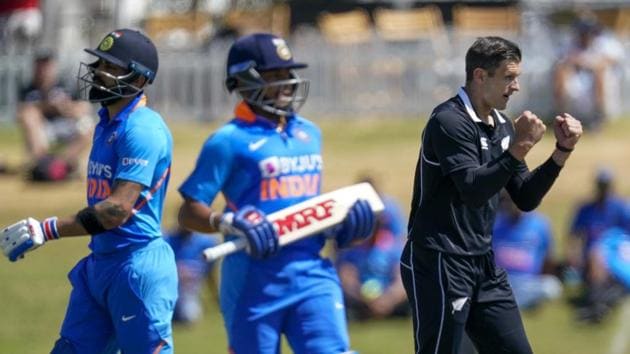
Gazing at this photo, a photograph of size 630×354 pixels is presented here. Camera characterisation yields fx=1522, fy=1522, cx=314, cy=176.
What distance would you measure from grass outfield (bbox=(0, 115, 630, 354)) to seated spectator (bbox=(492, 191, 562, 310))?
211mm

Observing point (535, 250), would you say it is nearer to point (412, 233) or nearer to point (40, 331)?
point (40, 331)

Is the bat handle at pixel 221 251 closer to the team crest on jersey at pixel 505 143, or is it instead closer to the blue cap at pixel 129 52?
the blue cap at pixel 129 52

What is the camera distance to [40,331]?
14.3 metres

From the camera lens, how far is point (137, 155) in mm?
7355

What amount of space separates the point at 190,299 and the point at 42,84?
561cm

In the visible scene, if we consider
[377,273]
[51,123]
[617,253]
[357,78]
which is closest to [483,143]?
[377,273]

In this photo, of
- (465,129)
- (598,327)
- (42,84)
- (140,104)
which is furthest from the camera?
(42,84)

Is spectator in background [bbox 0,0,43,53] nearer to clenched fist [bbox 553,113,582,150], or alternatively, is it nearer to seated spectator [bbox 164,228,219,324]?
→ seated spectator [bbox 164,228,219,324]

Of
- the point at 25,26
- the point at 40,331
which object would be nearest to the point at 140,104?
the point at 40,331

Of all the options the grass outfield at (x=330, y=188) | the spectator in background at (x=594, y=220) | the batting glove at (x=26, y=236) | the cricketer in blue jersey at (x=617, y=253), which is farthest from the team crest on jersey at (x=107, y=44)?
the spectator in background at (x=594, y=220)

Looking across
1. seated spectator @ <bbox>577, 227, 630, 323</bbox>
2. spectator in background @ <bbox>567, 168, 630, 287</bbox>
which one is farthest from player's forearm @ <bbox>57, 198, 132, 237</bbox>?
spectator in background @ <bbox>567, 168, 630, 287</bbox>

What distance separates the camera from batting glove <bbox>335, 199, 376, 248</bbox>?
8.38m

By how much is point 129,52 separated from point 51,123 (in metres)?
12.3

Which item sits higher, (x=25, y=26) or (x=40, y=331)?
(x=25, y=26)
